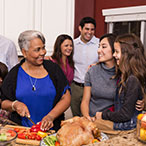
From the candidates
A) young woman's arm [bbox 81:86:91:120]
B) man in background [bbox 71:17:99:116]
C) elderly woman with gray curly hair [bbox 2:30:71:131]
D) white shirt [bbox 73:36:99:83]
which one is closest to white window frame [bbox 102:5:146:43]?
man in background [bbox 71:17:99:116]

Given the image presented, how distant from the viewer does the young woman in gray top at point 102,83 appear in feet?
5.83

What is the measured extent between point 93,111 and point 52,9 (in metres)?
2.41

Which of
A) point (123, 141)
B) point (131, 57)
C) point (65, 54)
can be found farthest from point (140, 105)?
point (65, 54)

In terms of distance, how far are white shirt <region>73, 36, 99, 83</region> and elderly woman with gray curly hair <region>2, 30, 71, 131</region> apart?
1568 mm

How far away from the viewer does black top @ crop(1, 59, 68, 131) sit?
1.77m

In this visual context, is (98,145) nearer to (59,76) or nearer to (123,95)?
(123,95)

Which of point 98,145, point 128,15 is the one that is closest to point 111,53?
point 98,145

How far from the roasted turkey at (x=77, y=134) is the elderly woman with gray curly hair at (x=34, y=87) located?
486 mm

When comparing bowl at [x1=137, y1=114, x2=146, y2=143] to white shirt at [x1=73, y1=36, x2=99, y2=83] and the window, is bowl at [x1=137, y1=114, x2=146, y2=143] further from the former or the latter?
the window

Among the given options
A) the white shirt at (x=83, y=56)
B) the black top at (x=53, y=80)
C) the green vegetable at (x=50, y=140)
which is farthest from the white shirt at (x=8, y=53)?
the green vegetable at (x=50, y=140)

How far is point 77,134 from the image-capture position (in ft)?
3.84

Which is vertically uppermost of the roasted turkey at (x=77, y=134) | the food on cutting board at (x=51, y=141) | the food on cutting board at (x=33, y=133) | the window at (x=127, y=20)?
the window at (x=127, y=20)

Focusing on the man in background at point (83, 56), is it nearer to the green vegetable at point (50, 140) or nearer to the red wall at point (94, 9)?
the red wall at point (94, 9)

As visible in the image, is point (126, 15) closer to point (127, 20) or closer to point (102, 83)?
point (127, 20)
